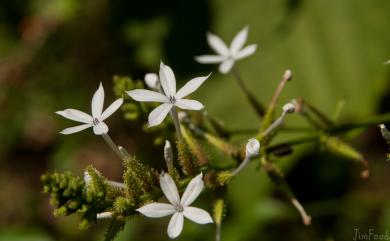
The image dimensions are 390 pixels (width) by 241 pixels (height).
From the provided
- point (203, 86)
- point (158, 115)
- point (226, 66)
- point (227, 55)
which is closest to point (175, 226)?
point (158, 115)

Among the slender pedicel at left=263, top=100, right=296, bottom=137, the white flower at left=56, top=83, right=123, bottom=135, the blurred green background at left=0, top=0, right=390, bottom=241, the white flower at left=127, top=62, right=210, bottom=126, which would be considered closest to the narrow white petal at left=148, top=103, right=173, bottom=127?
the white flower at left=127, top=62, right=210, bottom=126

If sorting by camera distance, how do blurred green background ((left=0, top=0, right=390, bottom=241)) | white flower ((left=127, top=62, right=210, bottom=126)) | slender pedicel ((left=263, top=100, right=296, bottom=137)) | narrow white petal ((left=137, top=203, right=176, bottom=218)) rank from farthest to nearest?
blurred green background ((left=0, top=0, right=390, bottom=241)), slender pedicel ((left=263, top=100, right=296, bottom=137)), white flower ((left=127, top=62, right=210, bottom=126)), narrow white petal ((left=137, top=203, right=176, bottom=218))

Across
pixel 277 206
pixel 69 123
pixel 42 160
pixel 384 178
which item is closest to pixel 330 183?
pixel 384 178

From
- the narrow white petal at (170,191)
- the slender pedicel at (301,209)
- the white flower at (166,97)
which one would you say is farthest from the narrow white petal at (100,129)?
the slender pedicel at (301,209)

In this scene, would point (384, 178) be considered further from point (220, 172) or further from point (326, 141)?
point (220, 172)

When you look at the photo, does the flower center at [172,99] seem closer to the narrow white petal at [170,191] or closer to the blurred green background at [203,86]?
the narrow white petal at [170,191]

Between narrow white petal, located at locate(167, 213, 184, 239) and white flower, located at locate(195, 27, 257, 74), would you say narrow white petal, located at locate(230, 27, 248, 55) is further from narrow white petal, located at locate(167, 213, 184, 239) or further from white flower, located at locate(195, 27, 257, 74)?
narrow white petal, located at locate(167, 213, 184, 239)

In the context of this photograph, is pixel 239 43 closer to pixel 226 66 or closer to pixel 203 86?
pixel 226 66
